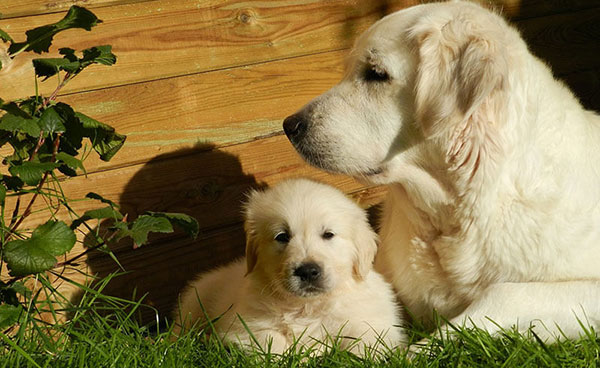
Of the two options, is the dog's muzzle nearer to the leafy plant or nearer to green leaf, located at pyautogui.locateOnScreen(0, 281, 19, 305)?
the leafy plant

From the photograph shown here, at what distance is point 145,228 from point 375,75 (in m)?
1.00

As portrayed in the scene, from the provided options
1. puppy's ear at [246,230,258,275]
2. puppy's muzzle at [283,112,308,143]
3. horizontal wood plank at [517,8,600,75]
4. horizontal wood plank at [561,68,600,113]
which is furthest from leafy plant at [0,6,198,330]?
horizontal wood plank at [561,68,600,113]

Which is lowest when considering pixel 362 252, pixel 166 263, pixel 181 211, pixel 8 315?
pixel 166 263

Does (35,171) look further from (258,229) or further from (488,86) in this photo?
(488,86)

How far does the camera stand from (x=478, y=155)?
255cm

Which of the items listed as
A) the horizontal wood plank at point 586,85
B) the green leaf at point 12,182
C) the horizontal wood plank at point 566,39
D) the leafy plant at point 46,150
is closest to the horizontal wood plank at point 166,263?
the leafy plant at point 46,150

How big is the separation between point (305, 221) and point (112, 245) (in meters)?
1.02

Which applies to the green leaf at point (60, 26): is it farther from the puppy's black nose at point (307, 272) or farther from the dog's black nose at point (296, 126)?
the puppy's black nose at point (307, 272)

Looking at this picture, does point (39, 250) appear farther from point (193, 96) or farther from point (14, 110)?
point (193, 96)

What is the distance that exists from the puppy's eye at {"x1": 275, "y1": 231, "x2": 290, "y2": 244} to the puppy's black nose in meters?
0.21

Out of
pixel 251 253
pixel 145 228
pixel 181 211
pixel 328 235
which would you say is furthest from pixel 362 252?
pixel 181 211

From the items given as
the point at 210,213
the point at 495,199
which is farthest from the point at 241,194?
the point at 495,199

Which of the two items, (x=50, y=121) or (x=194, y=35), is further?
(x=194, y=35)

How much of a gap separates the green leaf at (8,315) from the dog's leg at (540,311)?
1.30 metres
